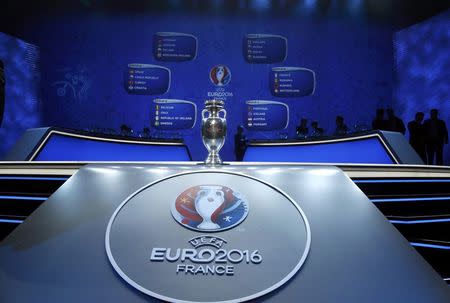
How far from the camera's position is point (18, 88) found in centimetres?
641

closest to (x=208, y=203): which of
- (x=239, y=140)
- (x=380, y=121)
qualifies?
(x=239, y=140)

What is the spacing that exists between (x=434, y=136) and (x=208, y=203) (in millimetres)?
6590

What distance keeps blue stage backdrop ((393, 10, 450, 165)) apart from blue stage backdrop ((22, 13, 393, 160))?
0.81ft

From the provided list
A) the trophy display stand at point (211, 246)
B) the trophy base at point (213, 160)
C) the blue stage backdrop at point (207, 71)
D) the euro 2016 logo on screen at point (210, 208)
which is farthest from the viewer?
the blue stage backdrop at point (207, 71)

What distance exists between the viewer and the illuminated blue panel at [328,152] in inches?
73.5

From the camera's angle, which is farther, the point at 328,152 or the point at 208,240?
the point at 328,152

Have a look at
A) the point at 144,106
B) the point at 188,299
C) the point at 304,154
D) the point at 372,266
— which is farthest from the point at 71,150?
the point at 144,106

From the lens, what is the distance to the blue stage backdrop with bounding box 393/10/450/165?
244 inches

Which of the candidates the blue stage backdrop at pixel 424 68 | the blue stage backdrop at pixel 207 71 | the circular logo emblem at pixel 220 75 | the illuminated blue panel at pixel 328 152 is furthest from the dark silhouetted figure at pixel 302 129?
the illuminated blue panel at pixel 328 152

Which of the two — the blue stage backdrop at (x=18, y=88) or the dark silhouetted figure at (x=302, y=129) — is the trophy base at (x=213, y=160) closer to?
the dark silhouetted figure at (x=302, y=129)

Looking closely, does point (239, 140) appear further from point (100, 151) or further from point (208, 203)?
point (208, 203)

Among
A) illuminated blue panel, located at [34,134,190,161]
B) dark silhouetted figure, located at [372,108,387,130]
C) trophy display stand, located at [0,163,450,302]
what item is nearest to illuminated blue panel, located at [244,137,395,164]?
illuminated blue panel, located at [34,134,190,161]

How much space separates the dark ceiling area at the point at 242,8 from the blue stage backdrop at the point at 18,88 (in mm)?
526

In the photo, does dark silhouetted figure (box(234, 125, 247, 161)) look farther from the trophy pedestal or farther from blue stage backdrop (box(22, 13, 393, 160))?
the trophy pedestal
